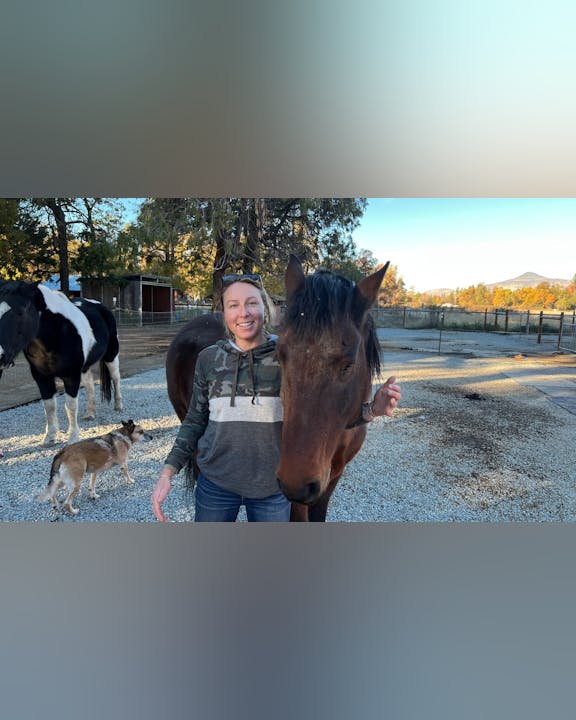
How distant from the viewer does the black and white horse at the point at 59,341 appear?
244 cm

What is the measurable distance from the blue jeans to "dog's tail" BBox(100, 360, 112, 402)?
237 cm

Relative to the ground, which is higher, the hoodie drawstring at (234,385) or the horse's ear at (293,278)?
the horse's ear at (293,278)

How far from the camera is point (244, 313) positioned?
1256 millimetres

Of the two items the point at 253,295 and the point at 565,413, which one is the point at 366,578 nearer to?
the point at 253,295

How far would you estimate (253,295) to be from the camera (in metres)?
1.27

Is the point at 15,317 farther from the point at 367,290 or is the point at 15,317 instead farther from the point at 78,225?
the point at 367,290

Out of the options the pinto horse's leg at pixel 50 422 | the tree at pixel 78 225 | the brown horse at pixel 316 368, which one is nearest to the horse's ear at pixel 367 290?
the brown horse at pixel 316 368

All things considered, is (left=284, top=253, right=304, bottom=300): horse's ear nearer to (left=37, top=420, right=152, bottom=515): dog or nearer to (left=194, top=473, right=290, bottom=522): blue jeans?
(left=194, top=473, right=290, bottom=522): blue jeans

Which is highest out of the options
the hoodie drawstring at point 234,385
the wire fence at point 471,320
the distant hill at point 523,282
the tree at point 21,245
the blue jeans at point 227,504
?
the tree at point 21,245

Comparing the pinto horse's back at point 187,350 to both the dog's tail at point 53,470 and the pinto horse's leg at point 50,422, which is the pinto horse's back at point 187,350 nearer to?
the dog's tail at point 53,470

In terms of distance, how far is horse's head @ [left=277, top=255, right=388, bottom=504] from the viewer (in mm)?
1137

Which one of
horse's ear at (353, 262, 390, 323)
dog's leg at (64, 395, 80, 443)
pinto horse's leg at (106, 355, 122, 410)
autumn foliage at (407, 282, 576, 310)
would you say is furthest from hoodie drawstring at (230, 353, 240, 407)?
pinto horse's leg at (106, 355, 122, 410)

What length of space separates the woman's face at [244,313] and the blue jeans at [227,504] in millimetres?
526
